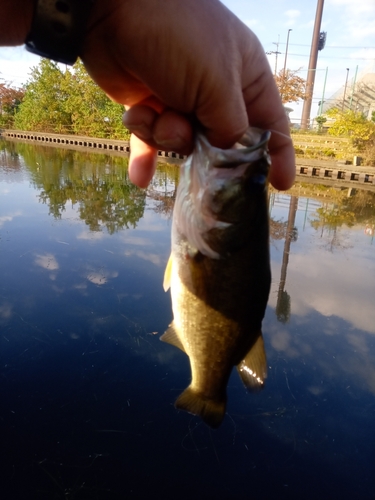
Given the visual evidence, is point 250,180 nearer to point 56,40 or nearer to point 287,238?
point 56,40

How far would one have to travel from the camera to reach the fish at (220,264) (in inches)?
63.7

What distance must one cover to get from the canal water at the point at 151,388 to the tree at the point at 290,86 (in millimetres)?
21397

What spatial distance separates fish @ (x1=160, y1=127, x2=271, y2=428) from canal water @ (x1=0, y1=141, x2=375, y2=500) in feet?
6.58

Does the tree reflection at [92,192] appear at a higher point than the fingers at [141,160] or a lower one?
lower

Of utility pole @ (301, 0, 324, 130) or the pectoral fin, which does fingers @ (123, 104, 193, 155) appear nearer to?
the pectoral fin

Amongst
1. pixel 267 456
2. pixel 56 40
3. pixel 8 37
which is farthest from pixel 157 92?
pixel 267 456

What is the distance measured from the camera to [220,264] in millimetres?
1716

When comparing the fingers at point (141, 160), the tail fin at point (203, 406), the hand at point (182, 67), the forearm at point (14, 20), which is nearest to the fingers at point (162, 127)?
the hand at point (182, 67)

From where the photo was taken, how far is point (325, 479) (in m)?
3.40

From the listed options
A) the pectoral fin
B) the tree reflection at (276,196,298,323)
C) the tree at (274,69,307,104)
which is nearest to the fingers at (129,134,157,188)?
the pectoral fin

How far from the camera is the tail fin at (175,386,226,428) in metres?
1.85

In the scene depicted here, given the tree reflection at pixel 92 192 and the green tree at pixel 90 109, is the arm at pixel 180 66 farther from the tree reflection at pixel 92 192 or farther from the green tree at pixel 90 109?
the green tree at pixel 90 109

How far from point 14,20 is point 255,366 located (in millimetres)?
1930

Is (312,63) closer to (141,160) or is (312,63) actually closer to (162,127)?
(141,160)
